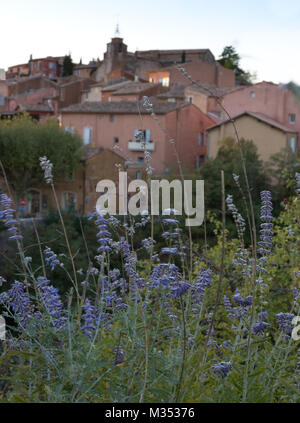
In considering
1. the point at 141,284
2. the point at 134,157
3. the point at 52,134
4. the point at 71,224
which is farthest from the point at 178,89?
the point at 141,284

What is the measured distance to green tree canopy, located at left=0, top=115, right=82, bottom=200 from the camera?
30.1 m

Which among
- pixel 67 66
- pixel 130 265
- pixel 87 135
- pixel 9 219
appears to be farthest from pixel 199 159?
pixel 67 66

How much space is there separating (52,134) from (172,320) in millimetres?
29397

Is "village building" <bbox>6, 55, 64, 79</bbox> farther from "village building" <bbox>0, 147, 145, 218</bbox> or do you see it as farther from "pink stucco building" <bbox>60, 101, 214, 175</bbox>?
"village building" <bbox>0, 147, 145, 218</bbox>

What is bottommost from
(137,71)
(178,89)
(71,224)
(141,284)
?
(71,224)

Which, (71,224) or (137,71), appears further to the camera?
(137,71)

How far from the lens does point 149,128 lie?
3359cm

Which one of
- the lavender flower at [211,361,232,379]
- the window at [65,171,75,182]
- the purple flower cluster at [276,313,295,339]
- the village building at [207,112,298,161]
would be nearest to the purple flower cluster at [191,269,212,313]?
the purple flower cluster at [276,313,295,339]

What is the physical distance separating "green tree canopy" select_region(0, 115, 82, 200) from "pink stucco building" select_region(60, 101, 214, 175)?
9.45 ft

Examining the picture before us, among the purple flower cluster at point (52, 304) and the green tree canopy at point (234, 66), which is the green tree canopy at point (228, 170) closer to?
the purple flower cluster at point (52, 304)

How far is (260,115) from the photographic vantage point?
1240 inches

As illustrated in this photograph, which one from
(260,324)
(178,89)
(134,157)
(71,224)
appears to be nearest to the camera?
(260,324)
